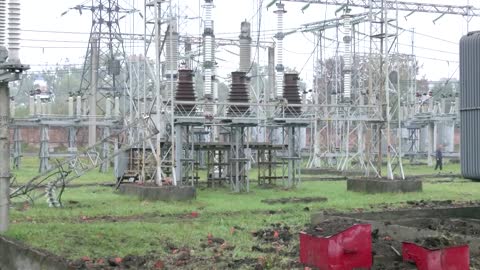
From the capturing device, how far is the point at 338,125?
164 feet

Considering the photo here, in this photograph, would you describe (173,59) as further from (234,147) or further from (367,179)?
(367,179)

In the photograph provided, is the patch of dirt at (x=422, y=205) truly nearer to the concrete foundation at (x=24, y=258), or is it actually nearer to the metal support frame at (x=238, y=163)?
the metal support frame at (x=238, y=163)

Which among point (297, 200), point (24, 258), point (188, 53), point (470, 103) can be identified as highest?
point (188, 53)

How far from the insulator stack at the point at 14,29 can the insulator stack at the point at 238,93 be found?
16063 mm

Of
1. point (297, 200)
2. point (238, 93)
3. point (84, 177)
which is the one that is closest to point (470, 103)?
point (297, 200)

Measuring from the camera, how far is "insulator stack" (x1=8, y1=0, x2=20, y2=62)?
12602mm

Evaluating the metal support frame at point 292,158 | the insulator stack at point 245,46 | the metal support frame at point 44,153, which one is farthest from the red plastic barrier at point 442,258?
the metal support frame at point 44,153

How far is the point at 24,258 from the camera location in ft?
35.9

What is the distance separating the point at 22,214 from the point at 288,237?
8.45 m

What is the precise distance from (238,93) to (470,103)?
578 inches

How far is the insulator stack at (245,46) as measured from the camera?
3148cm

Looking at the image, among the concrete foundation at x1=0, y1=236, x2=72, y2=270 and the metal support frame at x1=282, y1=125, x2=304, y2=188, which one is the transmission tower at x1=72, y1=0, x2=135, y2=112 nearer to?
the metal support frame at x1=282, y1=125, x2=304, y2=188

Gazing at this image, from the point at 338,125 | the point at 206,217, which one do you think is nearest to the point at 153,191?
the point at 206,217

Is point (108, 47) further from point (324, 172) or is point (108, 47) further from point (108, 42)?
point (324, 172)
